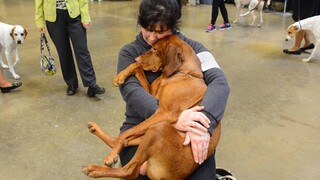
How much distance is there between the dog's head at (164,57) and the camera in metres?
1.58

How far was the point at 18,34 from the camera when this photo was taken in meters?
3.87

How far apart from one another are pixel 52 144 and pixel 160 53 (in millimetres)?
1606

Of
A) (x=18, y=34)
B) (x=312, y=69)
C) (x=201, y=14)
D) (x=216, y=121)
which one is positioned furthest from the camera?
(x=201, y=14)

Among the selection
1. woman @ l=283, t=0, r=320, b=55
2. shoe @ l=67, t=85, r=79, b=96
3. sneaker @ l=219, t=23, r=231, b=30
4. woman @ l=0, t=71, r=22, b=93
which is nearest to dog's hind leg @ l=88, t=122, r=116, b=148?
shoe @ l=67, t=85, r=79, b=96

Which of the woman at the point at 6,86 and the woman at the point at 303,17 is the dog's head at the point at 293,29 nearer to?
the woman at the point at 303,17

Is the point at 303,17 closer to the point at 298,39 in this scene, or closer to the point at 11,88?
Result: the point at 298,39

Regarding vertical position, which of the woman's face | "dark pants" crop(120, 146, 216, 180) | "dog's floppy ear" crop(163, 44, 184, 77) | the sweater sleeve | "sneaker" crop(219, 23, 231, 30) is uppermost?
the woman's face

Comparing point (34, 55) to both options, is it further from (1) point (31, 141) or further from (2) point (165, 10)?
(2) point (165, 10)

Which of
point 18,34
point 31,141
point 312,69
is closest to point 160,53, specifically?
point 31,141

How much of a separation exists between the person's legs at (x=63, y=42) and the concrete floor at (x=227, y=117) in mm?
201

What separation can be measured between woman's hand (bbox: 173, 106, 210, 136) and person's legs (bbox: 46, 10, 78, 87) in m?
2.21

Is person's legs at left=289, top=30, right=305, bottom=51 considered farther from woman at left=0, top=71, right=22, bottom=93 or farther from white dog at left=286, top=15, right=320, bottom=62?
woman at left=0, top=71, right=22, bottom=93

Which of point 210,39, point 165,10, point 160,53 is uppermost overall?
point 165,10

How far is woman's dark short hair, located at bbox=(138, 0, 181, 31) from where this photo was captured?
1569 mm
